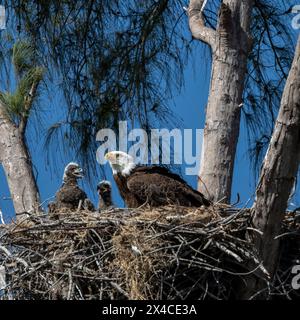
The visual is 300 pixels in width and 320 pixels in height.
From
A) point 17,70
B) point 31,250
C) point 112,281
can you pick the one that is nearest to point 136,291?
point 112,281

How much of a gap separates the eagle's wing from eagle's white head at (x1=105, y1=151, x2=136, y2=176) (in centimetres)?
23

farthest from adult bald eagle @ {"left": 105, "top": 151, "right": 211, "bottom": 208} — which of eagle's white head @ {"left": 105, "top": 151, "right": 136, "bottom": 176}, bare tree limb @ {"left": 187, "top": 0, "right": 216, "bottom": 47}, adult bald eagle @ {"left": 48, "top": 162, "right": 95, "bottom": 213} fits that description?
bare tree limb @ {"left": 187, "top": 0, "right": 216, "bottom": 47}

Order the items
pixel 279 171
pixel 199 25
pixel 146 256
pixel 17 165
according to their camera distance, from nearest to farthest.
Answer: pixel 279 171 < pixel 146 256 < pixel 17 165 < pixel 199 25

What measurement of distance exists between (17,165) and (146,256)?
64.8 inches

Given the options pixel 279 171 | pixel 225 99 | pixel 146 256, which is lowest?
pixel 146 256

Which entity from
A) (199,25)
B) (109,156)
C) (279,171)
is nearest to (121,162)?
(109,156)

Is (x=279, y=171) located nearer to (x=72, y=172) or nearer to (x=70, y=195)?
(x=70, y=195)

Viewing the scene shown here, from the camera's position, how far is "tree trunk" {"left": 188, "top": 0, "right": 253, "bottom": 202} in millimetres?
7488

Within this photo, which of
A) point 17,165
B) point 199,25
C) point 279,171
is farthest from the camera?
point 199,25

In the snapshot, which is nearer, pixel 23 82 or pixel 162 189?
pixel 162 189

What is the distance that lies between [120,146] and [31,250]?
1657 millimetres

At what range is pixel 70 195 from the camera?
298 inches

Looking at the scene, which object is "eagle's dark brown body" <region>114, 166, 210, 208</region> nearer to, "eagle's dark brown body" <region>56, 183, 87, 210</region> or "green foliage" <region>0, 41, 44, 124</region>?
"eagle's dark brown body" <region>56, 183, 87, 210</region>

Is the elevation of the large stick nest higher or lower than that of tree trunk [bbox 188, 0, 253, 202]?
lower
